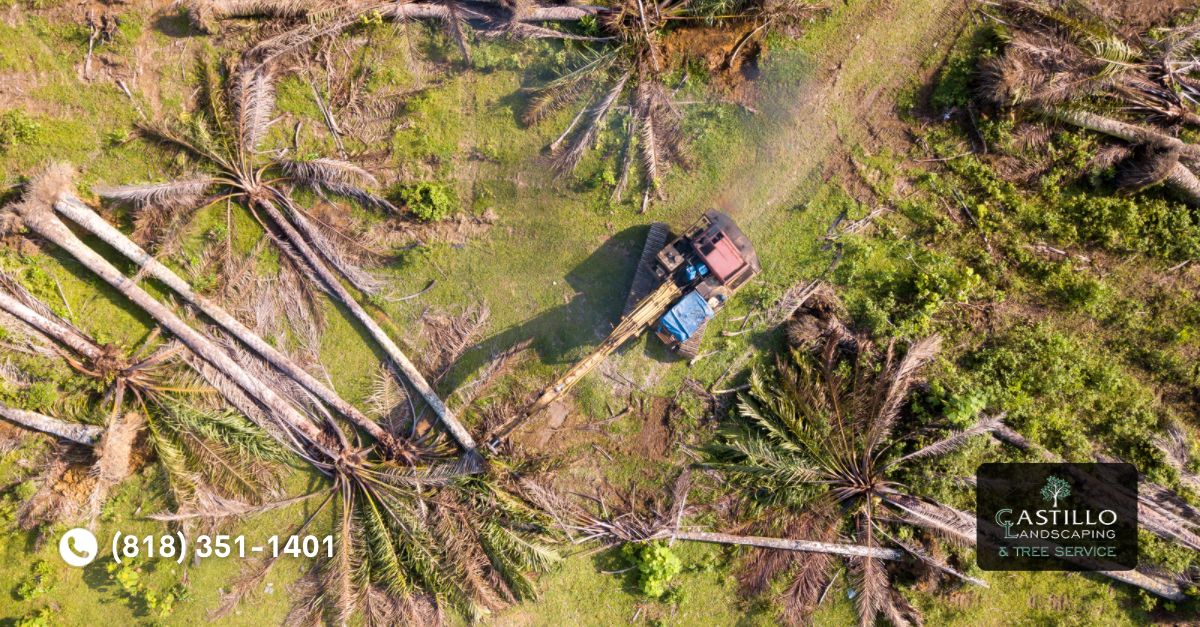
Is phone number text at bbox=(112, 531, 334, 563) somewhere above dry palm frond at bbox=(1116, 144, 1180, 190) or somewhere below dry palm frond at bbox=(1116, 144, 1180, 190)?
above

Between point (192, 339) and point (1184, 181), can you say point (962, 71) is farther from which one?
point (192, 339)

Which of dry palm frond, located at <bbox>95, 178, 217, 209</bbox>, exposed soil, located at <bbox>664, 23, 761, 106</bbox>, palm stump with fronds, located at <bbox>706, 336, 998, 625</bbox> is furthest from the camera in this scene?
exposed soil, located at <bbox>664, 23, 761, 106</bbox>

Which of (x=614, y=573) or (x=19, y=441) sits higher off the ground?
(x=19, y=441)

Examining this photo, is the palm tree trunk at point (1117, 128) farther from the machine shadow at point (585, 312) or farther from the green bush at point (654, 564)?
the green bush at point (654, 564)

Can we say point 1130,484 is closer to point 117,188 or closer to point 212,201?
point 212,201

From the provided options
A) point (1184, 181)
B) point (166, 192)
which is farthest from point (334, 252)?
point (1184, 181)

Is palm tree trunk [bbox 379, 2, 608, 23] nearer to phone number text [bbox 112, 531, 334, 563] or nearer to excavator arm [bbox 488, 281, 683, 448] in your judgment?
excavator arm [bbox 488, 281, 683, 448]

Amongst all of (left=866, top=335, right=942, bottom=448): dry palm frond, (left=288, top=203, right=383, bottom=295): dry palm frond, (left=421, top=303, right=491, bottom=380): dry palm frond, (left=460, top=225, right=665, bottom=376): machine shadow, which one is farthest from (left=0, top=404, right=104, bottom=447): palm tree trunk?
(left=866, top=335, right=942, bottom=448): dry palm frond

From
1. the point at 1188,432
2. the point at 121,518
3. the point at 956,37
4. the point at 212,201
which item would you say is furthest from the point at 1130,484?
the point at 121,518
